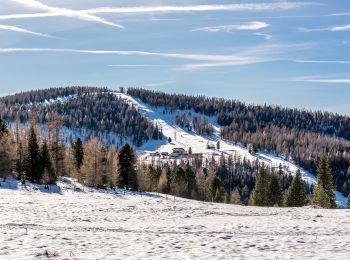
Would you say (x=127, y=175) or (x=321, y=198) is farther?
(x=127, y=175)

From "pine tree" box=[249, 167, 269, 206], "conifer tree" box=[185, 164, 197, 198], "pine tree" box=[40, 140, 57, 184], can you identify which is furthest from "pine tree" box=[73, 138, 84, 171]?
"pine tree" box=[249, 167, 269, 206]

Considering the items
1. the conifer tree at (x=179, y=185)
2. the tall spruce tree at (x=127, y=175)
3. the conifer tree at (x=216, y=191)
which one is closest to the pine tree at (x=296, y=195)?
the tall spruce tree at (x=127, y=175)

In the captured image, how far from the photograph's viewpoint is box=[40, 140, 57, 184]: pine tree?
68.2 m

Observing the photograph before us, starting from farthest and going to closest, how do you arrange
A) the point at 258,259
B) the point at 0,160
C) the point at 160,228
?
the point at 0,160 → the point at 160,228 → the point at 258,259

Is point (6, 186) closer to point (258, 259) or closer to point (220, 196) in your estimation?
point (258, 259)

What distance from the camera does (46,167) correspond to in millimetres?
70312

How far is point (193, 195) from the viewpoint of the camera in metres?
108

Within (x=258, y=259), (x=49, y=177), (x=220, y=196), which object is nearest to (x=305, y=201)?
(x=220, y=196)

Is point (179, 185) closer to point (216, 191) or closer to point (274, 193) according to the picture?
point (216, 191)

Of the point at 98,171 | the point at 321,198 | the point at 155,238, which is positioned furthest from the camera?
the point at 98,171

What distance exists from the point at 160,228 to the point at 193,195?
81691 millimetres

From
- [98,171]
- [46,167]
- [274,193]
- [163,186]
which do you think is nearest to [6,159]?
[46,167]

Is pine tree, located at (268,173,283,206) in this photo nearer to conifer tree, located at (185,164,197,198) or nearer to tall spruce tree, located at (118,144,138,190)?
tall spruce tree, located at (118,144,138,190)

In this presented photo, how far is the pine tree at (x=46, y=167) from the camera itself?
6819 cm
